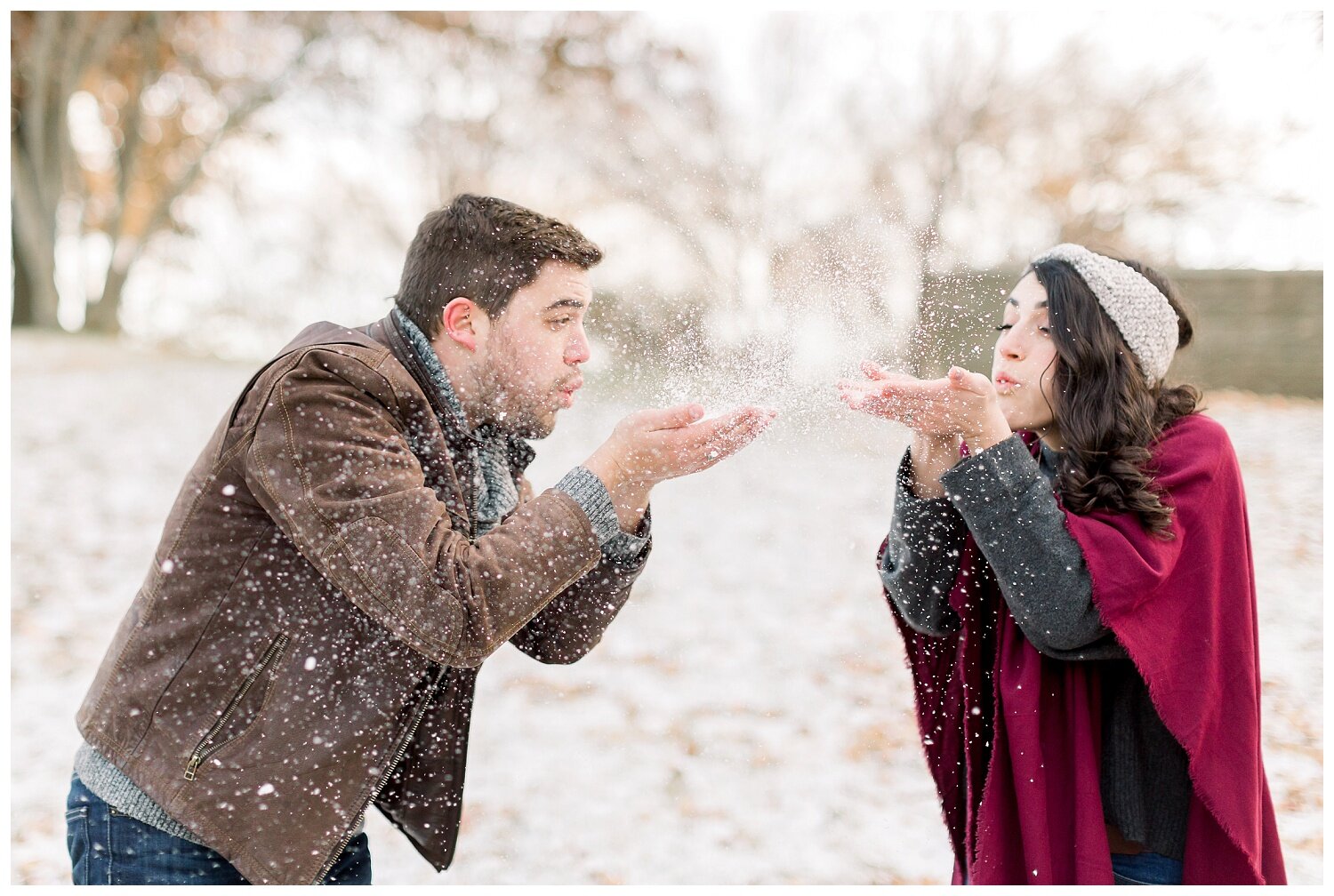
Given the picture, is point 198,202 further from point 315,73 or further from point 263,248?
point 315,73

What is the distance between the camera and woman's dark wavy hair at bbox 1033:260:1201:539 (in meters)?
1.97

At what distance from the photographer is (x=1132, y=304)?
2.05 metres

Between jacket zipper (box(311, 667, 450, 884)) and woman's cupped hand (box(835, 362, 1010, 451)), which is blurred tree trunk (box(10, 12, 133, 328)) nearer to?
jacket zipper (box(311, 667, 450, 884))

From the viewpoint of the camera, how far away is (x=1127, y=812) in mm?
1927

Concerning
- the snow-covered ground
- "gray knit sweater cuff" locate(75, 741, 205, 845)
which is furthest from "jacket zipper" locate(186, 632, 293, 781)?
the snow-covered ground

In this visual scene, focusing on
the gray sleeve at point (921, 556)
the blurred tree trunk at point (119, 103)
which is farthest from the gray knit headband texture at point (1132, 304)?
the blurred tree trunk at point (119, 103)

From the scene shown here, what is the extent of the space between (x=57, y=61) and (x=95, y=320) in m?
3.45

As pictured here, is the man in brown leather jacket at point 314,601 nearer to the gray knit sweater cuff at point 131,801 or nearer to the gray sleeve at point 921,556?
the gray knit sweater cuff at point 131,801

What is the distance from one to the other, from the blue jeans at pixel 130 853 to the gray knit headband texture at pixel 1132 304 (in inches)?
80.3

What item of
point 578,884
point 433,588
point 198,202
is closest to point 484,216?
point 433,588

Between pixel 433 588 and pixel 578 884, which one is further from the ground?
pixel 433 588

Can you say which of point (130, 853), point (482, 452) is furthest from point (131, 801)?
point (482, 452)

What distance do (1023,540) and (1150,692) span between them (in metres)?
0.41

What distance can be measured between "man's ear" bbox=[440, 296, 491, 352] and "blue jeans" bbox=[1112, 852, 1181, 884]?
165 centimetres
